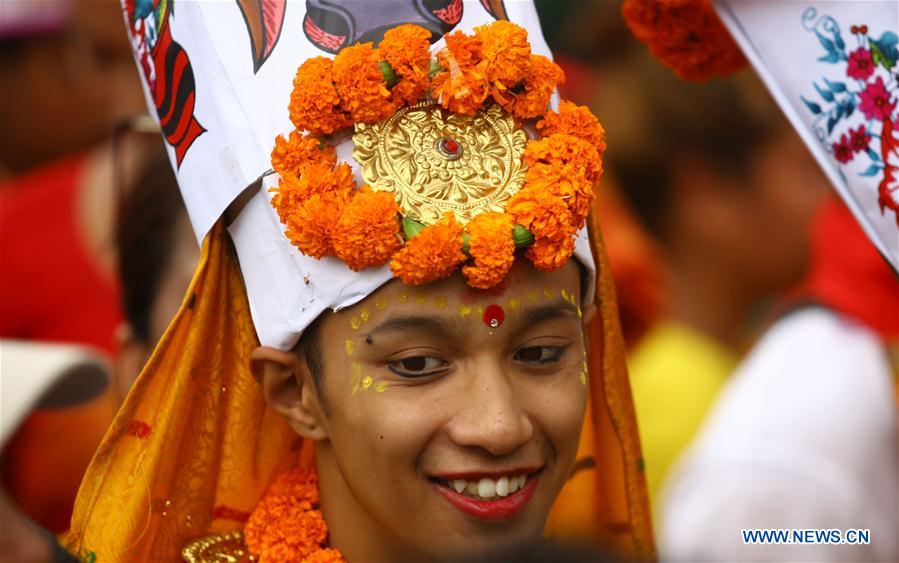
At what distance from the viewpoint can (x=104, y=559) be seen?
3648 mm

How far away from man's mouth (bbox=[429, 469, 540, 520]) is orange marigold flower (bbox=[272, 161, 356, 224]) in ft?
2.22

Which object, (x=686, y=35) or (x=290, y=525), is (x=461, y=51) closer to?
(x=686, y=35)

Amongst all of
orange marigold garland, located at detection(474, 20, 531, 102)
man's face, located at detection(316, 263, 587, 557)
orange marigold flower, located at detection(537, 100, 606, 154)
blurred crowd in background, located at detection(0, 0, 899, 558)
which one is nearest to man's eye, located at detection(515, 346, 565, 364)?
man's face, located at detection(316, 263, 587, 557)

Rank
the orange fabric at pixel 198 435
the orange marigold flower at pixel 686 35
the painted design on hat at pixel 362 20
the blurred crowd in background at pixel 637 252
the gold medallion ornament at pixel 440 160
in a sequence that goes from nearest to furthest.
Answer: the gold medallion ornament at pixel 440 160, the painted design on hat at pixel 362 20, the orange fabric at pixel 198 435, the orange marigold flower at pixel 686 35, the blurred crowd in background at pixel 637 252

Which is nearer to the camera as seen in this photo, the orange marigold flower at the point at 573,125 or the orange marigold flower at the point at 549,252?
the orange marigold flower at the point at 549,252

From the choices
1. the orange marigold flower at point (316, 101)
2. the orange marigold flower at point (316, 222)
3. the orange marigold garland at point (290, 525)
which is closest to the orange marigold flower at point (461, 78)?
the orange marigold flower at point (316, 101)

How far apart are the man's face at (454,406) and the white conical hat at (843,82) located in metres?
0.77

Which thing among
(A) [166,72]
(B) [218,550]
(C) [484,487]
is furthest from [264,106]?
(B) [218,550]

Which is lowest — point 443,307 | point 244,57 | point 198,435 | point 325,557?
point 325,557

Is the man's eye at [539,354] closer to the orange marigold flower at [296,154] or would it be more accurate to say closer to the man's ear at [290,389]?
the man's ear at [290,389]

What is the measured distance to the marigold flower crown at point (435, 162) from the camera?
131 inches

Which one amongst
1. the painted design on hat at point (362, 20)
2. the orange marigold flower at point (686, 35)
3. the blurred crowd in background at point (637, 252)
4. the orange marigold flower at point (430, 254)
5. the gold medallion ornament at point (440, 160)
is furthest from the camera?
the blurred crowd in background at point (637, 252)

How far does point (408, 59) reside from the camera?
11.1ft

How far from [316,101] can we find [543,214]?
549 mm
